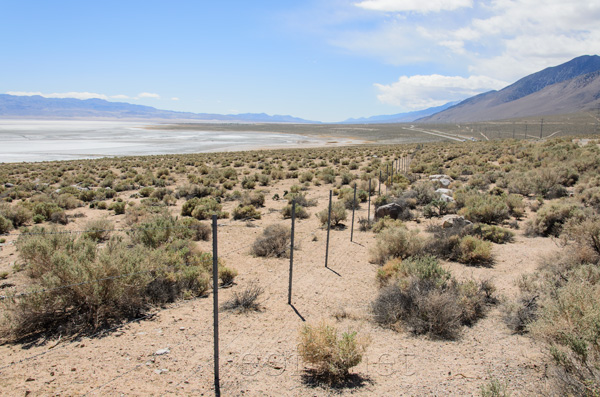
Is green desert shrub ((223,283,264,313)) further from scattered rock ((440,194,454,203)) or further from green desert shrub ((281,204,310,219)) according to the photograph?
scattered rock ((440,194,454,203))

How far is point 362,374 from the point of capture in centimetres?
503

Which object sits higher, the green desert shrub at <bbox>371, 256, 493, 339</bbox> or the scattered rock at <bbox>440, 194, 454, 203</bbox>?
the scattered rock at <bbox>440, 194, 454, 203</bbox>

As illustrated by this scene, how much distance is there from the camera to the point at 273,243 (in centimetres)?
1112

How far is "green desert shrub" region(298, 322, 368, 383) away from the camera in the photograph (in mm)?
4879

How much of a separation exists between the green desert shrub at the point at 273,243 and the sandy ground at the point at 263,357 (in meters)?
2.67

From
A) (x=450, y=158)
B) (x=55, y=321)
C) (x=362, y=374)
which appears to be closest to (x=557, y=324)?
(x=362, y=374)

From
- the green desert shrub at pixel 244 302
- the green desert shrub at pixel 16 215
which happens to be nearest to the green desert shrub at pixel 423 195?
the green desert shrub at pixel 244 302

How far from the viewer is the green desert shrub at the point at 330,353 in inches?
192

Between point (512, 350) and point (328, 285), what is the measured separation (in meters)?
4.11

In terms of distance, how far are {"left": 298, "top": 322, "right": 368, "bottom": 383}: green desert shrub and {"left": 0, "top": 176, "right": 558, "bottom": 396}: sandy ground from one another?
0.67ft

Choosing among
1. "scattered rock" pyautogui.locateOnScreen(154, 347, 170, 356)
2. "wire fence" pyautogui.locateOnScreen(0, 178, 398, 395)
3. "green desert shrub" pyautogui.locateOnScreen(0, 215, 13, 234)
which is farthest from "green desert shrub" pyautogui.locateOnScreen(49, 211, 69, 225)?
"scattered rock" pyautogui.locateOnScreen(154, 347, 170, 356)

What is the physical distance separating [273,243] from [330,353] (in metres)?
6.32

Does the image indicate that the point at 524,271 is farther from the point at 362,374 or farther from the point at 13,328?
the point at 13,328

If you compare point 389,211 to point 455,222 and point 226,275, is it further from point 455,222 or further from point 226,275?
point 226,275
